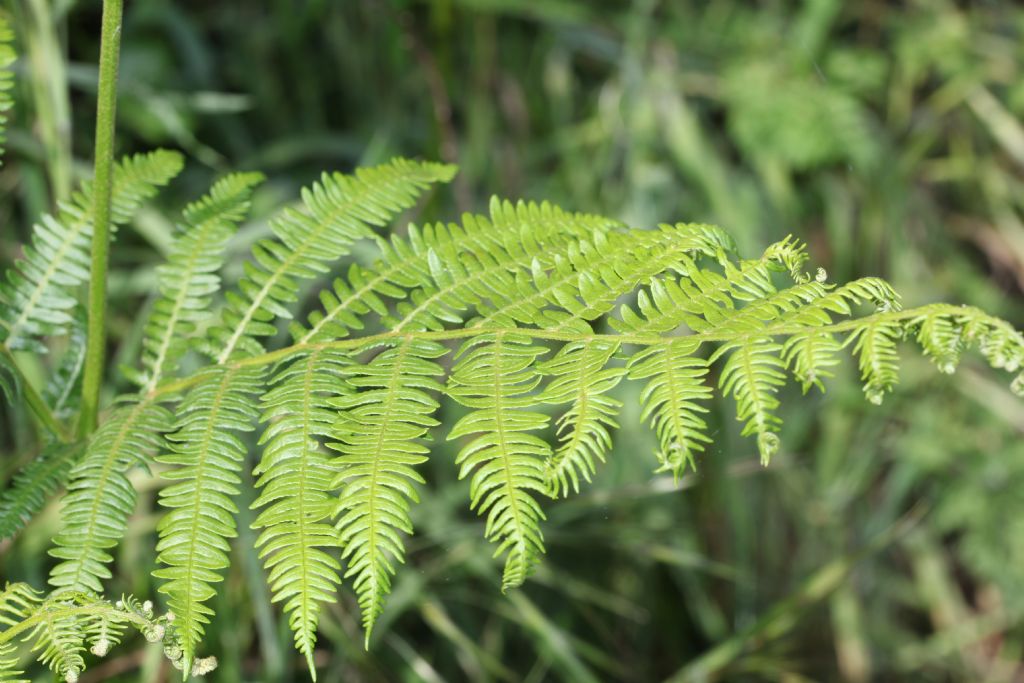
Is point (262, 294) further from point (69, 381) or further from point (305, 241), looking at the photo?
point (69, 381)

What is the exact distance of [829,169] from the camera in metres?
2.72

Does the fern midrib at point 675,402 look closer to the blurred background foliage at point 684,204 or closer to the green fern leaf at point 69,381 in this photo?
the green fern leaf at point 69,381

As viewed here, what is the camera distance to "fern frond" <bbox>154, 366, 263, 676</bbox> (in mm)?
803

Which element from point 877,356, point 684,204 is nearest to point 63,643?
point 877,356

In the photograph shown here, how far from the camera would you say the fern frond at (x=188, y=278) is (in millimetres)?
1122

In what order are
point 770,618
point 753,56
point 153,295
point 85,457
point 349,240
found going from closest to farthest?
point 85,457 → point 349,240 → point 770,618 → point 153,295 → point 753,56

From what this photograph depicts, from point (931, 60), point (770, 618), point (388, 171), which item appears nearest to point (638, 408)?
point (770, 618)

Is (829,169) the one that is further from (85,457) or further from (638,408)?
(85,457)

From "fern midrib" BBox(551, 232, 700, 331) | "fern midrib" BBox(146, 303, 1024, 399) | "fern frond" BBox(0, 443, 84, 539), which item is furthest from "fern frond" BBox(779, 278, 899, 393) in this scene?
"fern frond" BBox(0, 443, 84, 539)

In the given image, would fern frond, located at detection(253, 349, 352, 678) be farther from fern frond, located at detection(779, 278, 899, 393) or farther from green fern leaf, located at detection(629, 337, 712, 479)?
fern frond, located at detection(779, 278, 899, 393)

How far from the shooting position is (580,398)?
844 mm

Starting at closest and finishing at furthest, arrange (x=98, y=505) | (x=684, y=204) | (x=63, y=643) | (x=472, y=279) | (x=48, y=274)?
(x=63, y=643) < (x=98, y=505) < (x=472, y=279) < (x=48, y=274) < (x=684, y=204)

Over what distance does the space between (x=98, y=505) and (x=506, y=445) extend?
37cm

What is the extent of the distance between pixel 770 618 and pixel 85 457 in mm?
1342
